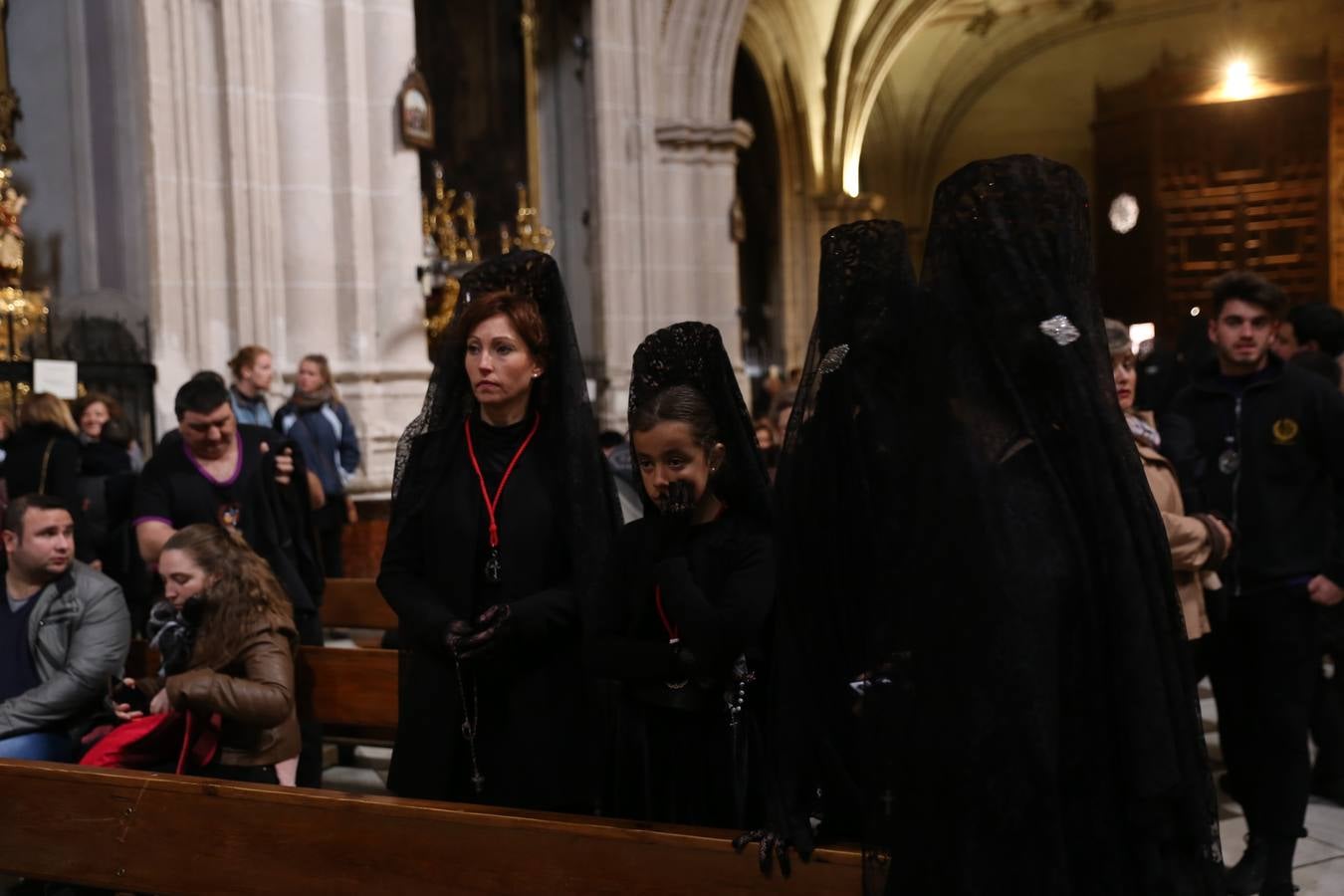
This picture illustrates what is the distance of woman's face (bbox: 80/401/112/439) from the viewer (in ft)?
21.5

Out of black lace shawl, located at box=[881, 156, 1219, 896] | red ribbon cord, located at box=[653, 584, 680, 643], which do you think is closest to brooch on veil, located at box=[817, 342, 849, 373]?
black lace shawl, located at box=[881, 156, 1219, 896]

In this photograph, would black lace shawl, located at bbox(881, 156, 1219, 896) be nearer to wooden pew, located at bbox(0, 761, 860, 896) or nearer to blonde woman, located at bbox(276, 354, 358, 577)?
wooden pew, located at bbox(0, 761, 860, 896)

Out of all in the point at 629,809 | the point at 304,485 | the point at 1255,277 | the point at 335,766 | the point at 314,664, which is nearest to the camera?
the point at 629,809

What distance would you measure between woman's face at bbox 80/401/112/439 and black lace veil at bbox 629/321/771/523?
15.0 ft

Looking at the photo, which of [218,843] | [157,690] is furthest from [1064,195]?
[157,690]

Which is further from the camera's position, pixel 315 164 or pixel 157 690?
pixel 315 164

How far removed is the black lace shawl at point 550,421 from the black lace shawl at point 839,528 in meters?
0.72

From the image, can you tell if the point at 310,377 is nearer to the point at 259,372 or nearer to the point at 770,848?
the point at 259,372

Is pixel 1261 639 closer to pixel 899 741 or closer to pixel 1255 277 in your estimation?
pixel 1255 277

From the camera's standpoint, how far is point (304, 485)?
5.49 metres

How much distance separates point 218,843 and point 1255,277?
10.5 ft

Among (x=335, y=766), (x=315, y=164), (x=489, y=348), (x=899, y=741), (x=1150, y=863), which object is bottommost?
(x=335, y=766)

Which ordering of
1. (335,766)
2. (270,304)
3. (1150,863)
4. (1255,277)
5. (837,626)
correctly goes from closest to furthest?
(1150,863), (837,626), (1255,277), (335,766), (270,304)

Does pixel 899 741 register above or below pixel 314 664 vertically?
above
